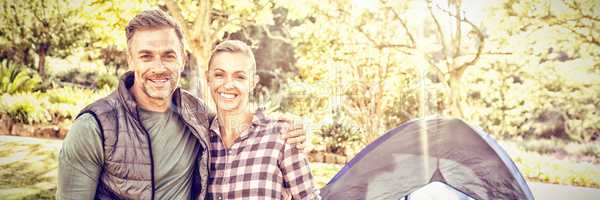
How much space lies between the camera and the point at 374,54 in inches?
148

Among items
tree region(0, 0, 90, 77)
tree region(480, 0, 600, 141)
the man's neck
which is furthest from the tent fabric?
tree region(0, 0, 90, 77)

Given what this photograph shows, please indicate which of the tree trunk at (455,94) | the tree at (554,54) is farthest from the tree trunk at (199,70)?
the tree at (554,54)

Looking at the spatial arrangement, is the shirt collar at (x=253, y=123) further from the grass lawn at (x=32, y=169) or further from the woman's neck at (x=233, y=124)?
the grass lawn at (x=32, y=169)

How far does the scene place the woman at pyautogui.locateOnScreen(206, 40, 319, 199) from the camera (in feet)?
5.67

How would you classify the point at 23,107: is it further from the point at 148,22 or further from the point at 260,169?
the point at 260,169

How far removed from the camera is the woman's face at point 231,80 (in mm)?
1811

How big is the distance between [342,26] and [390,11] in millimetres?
382

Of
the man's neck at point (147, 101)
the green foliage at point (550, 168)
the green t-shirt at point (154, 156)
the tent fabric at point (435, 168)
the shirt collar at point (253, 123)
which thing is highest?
the man's neck at point (147, 101)

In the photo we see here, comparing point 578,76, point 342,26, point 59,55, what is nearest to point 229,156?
point 342,26

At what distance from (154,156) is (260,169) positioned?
38 centimetres

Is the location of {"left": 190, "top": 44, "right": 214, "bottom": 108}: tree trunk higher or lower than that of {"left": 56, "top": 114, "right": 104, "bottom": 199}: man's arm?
higher

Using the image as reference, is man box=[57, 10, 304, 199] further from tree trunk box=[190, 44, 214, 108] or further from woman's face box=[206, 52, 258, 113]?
tree trunk box=[190, 44, 214, 108]

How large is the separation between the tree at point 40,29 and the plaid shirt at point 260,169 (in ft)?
7.83

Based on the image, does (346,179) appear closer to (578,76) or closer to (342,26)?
(342,26)
